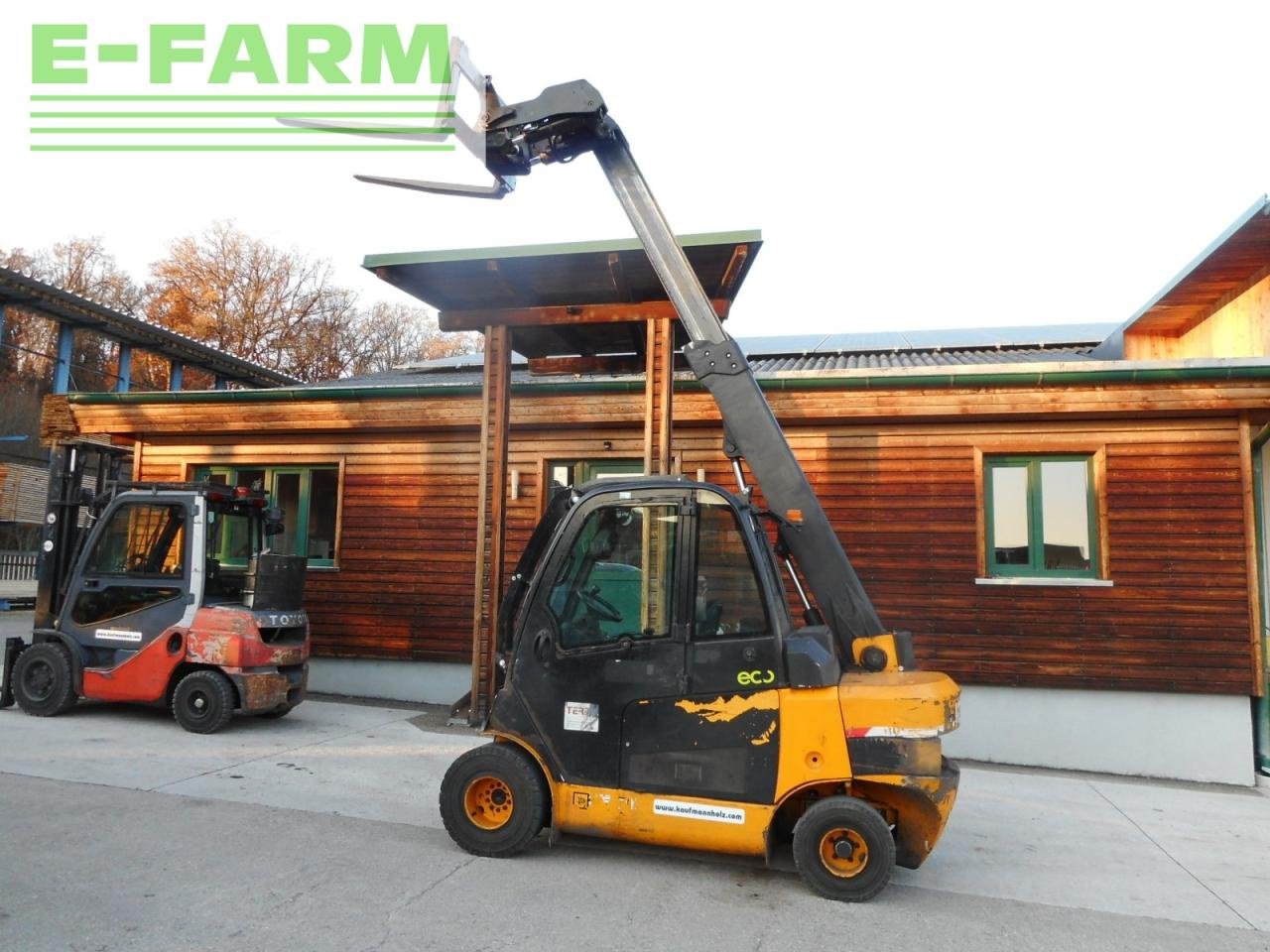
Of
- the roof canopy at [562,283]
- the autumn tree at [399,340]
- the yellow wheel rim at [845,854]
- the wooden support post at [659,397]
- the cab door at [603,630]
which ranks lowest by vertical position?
the yellow wheel rim at [845,854]

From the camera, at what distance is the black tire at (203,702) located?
735cm

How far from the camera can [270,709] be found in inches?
307

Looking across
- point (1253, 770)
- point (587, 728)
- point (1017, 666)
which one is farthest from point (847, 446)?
point (587, 728)

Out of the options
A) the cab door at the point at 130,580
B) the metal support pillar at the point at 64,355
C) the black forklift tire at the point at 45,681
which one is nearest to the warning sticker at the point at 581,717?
the cab door at the point at 130,580

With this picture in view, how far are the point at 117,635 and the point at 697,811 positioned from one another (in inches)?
243

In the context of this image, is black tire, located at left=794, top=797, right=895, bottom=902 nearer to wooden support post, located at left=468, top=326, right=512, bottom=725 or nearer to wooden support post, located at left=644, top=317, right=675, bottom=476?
wooden support post, located at left=644, top=317, right=675, bottom=476

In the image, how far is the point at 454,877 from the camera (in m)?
4.36

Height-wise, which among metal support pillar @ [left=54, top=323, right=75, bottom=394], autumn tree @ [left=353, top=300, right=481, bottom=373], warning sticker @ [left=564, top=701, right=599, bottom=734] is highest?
autumn tree @ [left=353, top=300, right=481, bottom=373]

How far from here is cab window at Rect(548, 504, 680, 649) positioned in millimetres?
4492

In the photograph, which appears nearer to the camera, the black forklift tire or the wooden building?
the black forklift tire

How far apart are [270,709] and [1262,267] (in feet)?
36.9

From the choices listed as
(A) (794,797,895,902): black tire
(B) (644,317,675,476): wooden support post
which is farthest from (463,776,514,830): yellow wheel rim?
(B) (644,317,675,476): wooden support post

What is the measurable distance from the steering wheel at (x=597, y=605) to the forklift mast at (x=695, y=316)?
1045 mm

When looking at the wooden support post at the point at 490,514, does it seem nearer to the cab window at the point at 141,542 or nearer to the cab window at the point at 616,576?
the cab window at the point at 141,542
